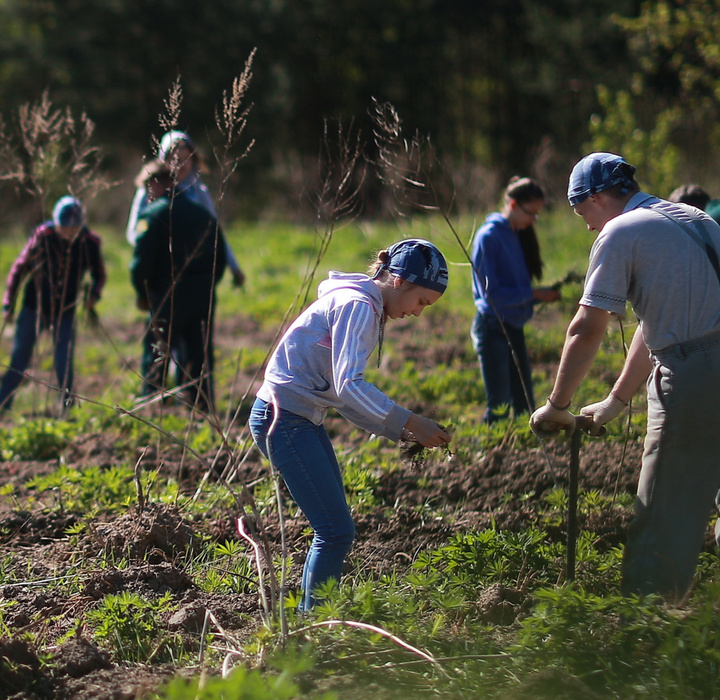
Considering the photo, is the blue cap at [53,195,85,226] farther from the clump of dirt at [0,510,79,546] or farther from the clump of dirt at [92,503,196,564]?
the clump of dirt at [92,503,196,564]

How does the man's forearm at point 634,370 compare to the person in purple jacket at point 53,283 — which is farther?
the person in purple jacket at point 53,283

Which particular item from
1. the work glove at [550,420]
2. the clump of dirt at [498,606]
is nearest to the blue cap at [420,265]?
the work glove at [550,420]

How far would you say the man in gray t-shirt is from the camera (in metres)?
3.27

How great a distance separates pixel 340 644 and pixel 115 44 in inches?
1054

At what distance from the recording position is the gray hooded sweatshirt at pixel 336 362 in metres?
3.16

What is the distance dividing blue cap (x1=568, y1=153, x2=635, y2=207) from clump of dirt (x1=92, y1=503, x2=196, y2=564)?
250 centimetres

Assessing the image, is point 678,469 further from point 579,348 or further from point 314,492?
point 314,492

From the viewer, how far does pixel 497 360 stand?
19.4 feet

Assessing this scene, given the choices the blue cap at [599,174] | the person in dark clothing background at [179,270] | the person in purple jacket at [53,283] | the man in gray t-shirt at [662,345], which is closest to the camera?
the man in gray t-shirt at [662,345]

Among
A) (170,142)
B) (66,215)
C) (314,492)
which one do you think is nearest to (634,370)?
(314,492)

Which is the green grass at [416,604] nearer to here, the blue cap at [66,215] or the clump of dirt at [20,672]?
the clump of dirt at [20,672]

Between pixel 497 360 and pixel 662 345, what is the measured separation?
257cm

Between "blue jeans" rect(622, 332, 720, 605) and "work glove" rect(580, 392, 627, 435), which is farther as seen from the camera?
"work glove" rect(580, 392, 627, 435)

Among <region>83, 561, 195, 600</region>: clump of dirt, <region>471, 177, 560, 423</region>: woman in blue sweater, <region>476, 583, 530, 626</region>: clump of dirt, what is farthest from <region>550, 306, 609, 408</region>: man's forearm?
<region>471, 177, 560, 423</region>: woman in blue sweater
